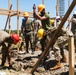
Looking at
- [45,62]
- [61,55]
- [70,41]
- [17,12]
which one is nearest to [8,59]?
[45,62]

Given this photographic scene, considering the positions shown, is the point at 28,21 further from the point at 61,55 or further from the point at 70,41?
the point at 70,41

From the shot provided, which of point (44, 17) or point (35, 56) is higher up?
point (44, 17)

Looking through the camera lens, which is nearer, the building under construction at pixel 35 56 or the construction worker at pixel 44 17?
the building under construction at pixel 35 56

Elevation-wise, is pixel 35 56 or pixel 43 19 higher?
pixel 43 19

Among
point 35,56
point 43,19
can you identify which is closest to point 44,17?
point 43,19

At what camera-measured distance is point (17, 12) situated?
1386 cm

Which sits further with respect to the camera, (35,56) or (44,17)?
(35,56)

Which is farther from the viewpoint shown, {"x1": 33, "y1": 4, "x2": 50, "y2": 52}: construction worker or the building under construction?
{"x1": 33, "y1": 4, "x2": 50, "y2": 52}: construction worker

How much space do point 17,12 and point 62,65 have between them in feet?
20.1

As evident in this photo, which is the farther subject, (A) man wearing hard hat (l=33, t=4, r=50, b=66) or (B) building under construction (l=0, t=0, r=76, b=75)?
(A) man wearing hard hat (l=33, t=4, r=50, b=66)

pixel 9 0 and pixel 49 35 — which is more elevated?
pixel 9 0

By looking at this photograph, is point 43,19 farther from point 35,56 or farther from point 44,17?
point 35,56

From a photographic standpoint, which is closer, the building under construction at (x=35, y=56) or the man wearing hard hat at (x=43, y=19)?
the building under construction at (x=35, y=56)

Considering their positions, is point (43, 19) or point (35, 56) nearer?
point (43, 19)
